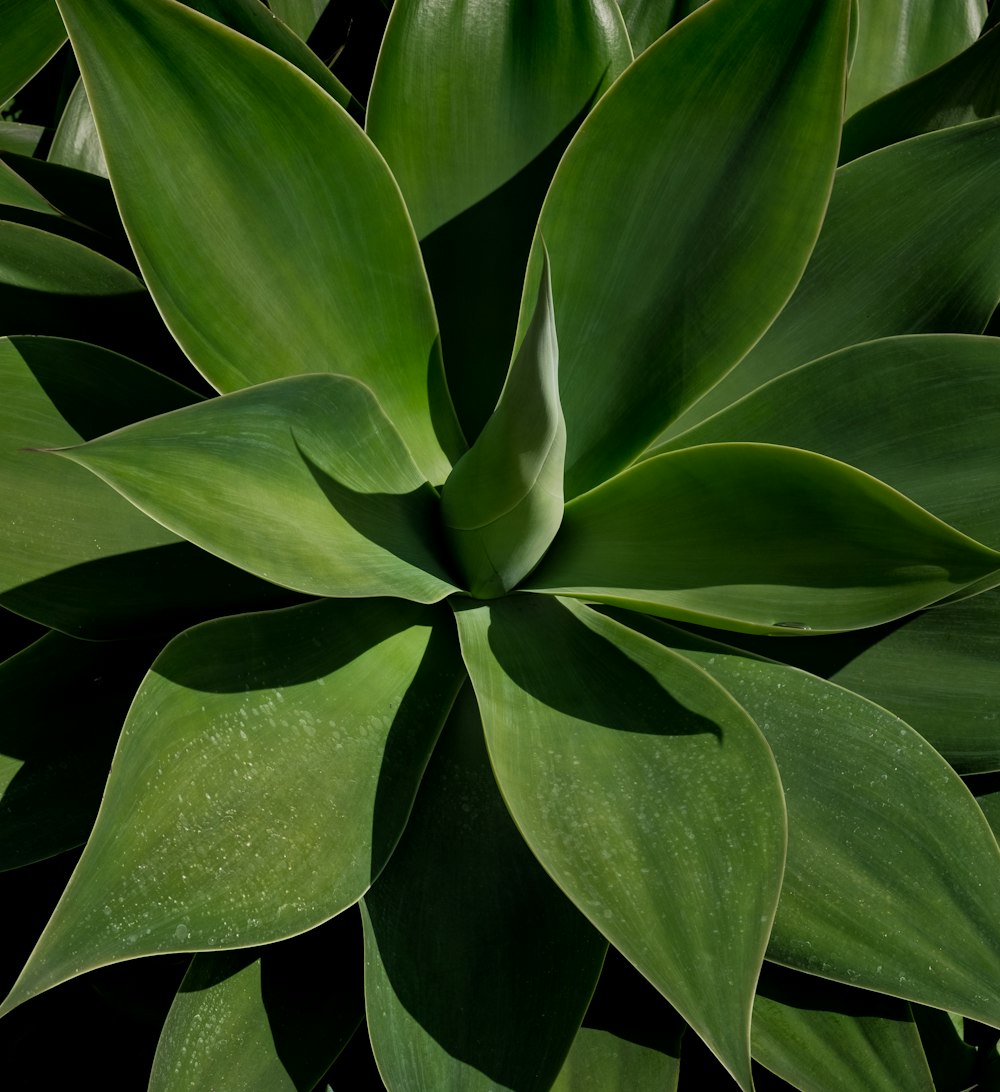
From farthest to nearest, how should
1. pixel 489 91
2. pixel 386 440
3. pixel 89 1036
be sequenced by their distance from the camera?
pixel 89 1036
pixel 489 91
pixel 386 440

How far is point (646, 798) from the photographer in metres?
0.83

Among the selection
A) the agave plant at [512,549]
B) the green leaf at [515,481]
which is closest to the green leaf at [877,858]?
the agave plant at [512,549]

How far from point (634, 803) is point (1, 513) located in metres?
0.55

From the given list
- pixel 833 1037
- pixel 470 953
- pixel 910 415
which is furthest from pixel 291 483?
pixel 833 1037

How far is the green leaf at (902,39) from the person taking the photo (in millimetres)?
1208

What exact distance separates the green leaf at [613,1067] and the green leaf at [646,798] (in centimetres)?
28

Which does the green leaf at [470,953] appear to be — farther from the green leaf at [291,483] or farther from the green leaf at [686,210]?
the green leaf at [686,210]

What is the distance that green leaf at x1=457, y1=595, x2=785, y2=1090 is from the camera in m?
0.74

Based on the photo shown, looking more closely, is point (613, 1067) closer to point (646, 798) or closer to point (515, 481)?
point (646, 798)

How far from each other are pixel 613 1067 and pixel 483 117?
2.92ft

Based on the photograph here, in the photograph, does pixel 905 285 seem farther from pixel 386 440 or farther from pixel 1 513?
pixel 1 513

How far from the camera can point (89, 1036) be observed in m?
1.21

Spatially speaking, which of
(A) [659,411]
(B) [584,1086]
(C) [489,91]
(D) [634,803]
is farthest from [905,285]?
(B) [584,1086]

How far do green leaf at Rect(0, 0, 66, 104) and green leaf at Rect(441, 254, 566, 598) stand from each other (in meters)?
0.63
